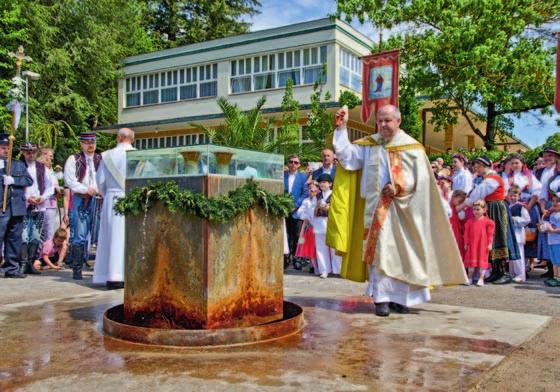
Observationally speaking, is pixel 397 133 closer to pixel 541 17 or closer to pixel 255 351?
pixel 255 351

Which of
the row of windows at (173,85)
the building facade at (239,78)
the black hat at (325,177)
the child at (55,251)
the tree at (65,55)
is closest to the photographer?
the black hat at (325,177)

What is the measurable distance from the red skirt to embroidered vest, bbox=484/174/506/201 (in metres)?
2.90

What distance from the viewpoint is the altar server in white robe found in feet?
25.6

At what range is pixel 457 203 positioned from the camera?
9828 millimetres

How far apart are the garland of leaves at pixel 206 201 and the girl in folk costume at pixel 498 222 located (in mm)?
5172

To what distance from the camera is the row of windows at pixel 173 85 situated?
33281 mm

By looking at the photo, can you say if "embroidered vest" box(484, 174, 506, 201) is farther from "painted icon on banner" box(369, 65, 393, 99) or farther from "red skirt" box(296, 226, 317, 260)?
"painted icon on banner" box(369, 65, 393, 99)

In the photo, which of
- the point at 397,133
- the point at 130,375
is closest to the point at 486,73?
the point at 397,133

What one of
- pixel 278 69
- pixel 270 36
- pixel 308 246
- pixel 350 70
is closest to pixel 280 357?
pixel 308 246

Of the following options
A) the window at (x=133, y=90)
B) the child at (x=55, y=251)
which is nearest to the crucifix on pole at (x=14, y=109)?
the child at (x=55, y=251)

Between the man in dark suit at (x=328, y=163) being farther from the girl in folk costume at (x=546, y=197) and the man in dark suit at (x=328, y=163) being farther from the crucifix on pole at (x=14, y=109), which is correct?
the crucifix on pole at (x=14, y=109)

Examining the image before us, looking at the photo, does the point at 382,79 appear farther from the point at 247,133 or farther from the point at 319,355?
the point at 319,355

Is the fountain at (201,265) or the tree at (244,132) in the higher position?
the tree at (244,132)

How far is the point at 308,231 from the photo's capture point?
10.4 metres
